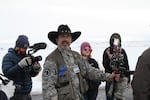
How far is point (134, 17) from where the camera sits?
4175 cm

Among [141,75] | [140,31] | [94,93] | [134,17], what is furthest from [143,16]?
[141,75]

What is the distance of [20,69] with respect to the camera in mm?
6273

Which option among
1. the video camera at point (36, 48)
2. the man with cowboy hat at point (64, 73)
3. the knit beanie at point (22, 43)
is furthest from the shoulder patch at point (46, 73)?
the knit beanie at point (22, 43)

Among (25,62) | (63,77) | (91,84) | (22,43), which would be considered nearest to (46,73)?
(63,77)

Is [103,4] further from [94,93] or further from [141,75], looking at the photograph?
[141,75]

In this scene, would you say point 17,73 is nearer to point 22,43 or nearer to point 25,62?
point 25,62

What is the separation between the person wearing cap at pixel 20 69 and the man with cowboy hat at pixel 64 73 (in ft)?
2.51

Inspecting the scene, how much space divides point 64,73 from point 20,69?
3.33 feet

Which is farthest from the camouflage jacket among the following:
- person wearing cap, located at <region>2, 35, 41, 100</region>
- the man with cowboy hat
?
person wearing cap, located at <region>2, 35, 41, 100</region>

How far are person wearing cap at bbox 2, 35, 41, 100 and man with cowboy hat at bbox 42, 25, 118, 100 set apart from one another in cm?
77

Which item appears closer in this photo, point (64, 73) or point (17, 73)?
point (64, 73)

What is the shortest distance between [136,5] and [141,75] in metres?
39.8

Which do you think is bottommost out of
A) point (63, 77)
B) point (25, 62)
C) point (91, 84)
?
point (91, 84)

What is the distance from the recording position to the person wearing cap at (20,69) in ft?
20.7
